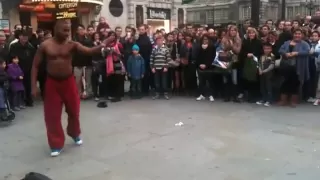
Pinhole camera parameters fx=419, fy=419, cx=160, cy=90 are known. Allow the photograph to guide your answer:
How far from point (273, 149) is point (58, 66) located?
3.32 m

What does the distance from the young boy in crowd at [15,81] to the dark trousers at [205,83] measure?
4225 mm

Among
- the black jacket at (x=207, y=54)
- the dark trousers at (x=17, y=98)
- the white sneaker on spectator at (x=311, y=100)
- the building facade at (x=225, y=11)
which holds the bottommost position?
the white sneaker on spectator at (x=311, y=100)

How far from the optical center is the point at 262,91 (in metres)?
9.55

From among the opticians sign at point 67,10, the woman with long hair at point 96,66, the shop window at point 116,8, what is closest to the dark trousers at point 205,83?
the woman with long hair at point 96,66

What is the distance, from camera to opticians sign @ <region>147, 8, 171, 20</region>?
26656 millimetres

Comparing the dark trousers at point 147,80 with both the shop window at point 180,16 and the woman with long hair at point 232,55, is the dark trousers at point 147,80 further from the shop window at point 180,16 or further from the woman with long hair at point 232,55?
the shop window at point 180,16

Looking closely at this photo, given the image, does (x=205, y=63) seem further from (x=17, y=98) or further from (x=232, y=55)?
(x=17, y=98)

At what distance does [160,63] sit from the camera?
10477 millimetres

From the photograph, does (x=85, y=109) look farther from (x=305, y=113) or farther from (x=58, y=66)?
(x=305, y=113)

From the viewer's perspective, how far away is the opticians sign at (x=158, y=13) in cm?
2666

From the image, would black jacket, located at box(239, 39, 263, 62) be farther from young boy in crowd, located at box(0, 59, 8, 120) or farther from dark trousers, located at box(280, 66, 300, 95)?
young boy in crowd, located at box(0, 59, 8, 120)

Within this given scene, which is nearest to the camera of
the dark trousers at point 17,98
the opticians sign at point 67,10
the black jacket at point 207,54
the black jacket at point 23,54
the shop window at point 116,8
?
the dark trousers at point 17,98

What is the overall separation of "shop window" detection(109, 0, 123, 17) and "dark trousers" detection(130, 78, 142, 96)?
13.8 meters

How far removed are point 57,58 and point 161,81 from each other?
4887 millimetres
